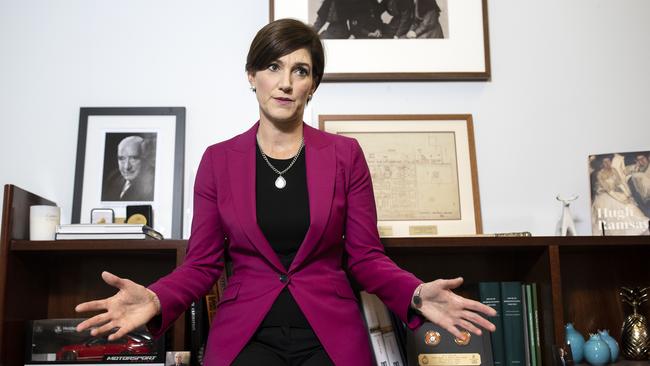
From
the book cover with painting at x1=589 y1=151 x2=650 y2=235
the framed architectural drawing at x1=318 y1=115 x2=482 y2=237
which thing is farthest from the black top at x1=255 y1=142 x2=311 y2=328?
the book cover with painting at x1=589 y1=151 x2=650 y2=235

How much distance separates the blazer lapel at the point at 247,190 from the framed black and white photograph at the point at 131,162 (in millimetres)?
656

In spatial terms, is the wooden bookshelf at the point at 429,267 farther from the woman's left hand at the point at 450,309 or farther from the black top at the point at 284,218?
the woman's left hand at the point at 450,309

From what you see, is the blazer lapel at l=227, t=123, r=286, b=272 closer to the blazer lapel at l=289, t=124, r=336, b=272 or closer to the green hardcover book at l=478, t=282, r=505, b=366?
the blazer lapel at l=289, t=124, r=336, b=272

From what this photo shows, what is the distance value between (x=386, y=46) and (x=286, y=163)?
2.94 feet

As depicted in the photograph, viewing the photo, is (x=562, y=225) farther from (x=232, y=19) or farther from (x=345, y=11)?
(x=232, y=19)

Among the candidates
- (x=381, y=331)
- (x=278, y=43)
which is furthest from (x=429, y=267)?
(x=278, y=43)

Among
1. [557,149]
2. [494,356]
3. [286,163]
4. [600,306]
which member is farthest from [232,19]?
[600,306]

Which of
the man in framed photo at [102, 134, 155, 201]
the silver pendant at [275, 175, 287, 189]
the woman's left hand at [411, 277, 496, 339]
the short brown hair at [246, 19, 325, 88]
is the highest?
the short brown hair at [246, 19, 325, 88]

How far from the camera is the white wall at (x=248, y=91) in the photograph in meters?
2.27

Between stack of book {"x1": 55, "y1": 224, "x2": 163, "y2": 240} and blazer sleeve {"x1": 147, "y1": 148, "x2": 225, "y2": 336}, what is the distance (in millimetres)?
399

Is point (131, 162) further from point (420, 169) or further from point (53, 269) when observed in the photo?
point (420, 169)

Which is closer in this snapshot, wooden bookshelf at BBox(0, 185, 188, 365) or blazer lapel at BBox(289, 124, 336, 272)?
blazer lapel at BBox(289, 124, 336, 272)

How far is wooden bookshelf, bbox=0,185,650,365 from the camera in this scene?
1.86m

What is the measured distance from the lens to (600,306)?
7.29 ft
